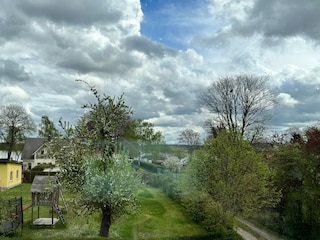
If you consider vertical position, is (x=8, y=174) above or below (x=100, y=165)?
below

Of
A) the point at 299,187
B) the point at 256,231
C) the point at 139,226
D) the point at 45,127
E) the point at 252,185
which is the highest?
the point at 45,127

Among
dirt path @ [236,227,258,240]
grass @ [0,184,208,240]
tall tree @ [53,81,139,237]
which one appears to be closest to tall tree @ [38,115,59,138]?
grass @ [0,184,208,240]

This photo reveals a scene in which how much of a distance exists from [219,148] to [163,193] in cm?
1063

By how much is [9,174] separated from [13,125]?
15115 millimetres

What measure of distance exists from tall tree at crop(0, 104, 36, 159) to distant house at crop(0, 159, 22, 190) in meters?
12.4

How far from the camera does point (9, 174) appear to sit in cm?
2833

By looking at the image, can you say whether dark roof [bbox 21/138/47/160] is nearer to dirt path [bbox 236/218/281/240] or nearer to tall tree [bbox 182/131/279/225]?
dirt path [bbox 236/218/281/240]

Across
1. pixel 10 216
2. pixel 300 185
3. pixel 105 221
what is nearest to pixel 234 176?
pixel 300 185

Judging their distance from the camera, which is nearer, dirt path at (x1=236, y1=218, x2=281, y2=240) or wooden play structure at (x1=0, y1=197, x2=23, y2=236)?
wooden play structure at (x1=0, y1=197, x2=23, y2=236)

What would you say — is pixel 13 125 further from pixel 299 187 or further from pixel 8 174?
pixel 299 187

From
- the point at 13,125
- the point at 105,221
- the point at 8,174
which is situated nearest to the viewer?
the point at 105,221

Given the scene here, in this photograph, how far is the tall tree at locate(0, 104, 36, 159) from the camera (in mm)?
41688

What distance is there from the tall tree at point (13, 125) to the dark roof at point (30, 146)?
118cm

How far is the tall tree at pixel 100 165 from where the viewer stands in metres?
10.8
